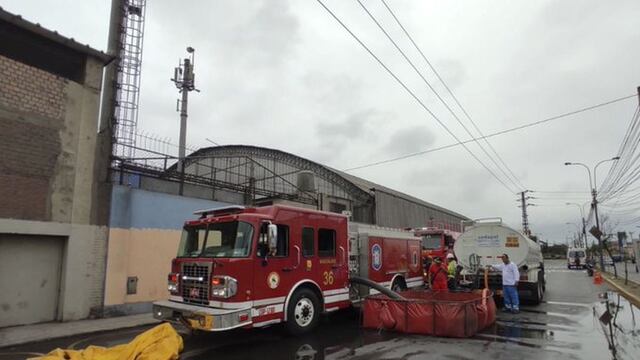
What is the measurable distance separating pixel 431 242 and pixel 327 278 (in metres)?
11.7

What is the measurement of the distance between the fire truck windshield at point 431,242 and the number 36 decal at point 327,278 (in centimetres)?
1131

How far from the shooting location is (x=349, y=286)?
38.7ft

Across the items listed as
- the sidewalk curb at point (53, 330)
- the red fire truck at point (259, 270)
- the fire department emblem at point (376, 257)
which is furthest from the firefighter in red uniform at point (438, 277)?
the sidewalk curb at point (53, 330)

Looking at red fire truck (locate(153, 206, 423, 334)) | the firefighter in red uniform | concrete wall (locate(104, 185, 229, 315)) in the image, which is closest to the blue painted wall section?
concrete wall (locate(104, 185, 229, 315))

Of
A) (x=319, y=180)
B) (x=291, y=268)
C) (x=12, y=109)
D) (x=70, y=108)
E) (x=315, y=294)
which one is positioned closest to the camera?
(x=291, y=268)

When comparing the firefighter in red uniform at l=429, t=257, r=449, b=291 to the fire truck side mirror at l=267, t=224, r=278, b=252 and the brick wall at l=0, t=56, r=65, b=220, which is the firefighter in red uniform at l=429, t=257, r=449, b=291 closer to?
the fire truck side mirror at l=267, t=224, r=278, b=252

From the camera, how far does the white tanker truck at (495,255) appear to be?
15008mm

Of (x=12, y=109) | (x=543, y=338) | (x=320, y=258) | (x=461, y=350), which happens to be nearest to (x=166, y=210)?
(x=12, y=109)

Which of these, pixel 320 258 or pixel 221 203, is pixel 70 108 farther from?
pixel 320 258

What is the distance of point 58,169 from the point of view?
12086 millimetres

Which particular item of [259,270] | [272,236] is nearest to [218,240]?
[259,270]

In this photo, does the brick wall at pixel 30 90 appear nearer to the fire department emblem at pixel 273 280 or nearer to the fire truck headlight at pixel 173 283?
the fire truck headlight at pixel 173 283

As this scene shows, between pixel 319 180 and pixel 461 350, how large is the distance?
21983 mm

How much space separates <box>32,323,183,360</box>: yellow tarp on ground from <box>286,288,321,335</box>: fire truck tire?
2986mm
